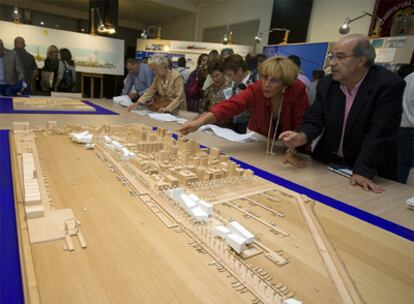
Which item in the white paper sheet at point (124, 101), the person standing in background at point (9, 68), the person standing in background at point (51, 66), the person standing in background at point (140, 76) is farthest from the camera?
the person standing in background at point (51, 66)

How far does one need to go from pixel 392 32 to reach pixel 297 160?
4984mm

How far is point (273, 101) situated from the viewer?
215 cm

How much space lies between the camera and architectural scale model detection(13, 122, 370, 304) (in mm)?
731

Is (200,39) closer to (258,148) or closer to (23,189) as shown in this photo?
(258,148)

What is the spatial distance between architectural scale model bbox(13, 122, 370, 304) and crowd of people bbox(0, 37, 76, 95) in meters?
3.84

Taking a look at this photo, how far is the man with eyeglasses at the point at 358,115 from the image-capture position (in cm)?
161

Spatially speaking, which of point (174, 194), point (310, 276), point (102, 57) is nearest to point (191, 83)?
point (174, 194)

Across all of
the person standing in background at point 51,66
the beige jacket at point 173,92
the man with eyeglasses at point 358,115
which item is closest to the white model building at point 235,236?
the man with eyeglasses at point 358,115

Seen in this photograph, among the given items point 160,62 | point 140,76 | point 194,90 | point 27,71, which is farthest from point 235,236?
point 27,71

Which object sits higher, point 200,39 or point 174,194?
point 200,39

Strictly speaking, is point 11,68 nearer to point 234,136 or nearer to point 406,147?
point 234,136

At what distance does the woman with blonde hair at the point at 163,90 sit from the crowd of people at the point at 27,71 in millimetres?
2322

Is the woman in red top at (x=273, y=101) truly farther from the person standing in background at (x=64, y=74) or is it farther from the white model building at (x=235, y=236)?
the person standing in background at (x=64, y=74)

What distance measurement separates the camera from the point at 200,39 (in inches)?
448
